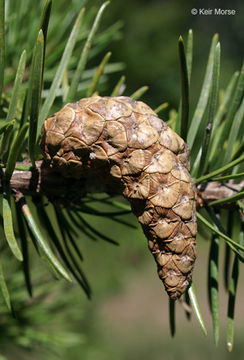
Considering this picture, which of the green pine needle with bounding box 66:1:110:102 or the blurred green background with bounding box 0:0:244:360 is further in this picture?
the blurred green background with bounding box 0:0:244:360

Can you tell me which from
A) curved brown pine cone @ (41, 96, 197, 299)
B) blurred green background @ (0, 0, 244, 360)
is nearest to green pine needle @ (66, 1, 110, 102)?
curved brown pine cone @ (41, 96, 197, 299)

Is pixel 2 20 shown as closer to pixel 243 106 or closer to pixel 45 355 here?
pixel 243 106

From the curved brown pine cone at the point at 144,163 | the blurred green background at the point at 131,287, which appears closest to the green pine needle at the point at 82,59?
the curved brown pine cone at the point at 144,163

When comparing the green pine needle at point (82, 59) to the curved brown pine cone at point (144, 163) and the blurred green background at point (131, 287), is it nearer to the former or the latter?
the curved brown pine cone at point (144, 163)

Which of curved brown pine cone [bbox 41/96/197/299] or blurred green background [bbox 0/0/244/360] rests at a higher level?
curved brown pine cone [bbox 41/96/197/299]

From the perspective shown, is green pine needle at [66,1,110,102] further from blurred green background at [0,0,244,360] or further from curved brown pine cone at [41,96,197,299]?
blurred green background at [0,0,244,360]

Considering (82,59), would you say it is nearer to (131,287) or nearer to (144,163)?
(144,163)

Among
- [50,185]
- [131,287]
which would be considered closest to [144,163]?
[50,185]
